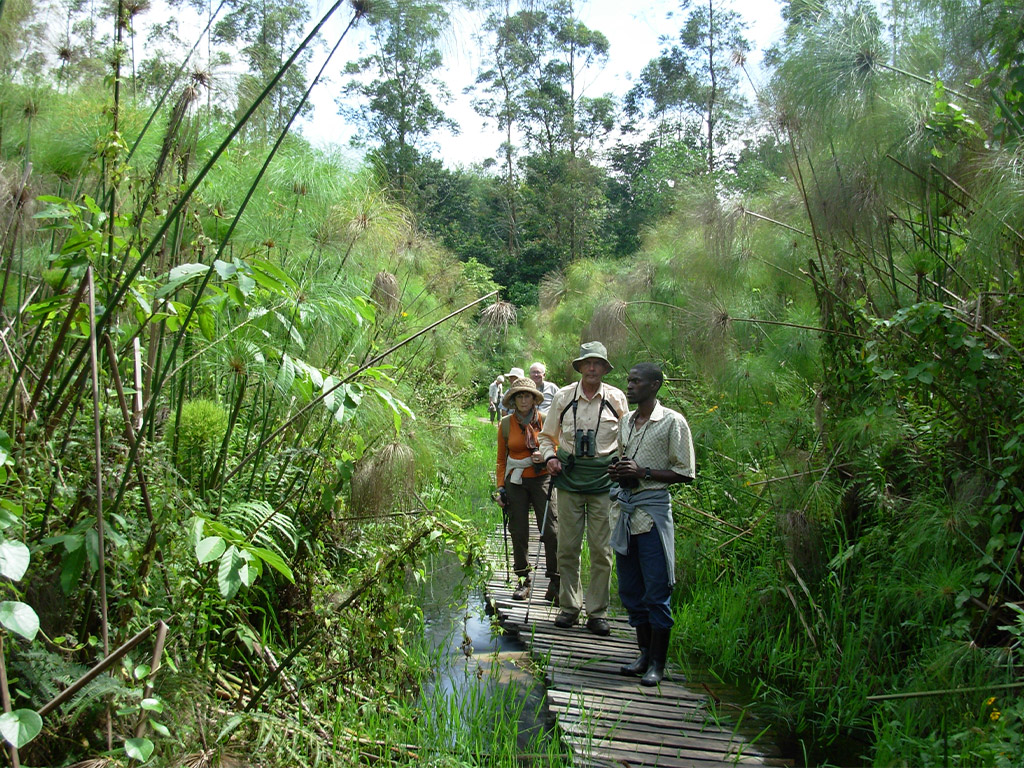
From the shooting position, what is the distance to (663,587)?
4332 millimetres

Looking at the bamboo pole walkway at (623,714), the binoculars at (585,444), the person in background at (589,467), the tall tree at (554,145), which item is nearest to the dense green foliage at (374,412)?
the bamboo pole walkway at (623,714)

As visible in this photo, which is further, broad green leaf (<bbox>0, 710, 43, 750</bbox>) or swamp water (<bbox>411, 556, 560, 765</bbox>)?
swamp water (<bbox>411, 556, 560, 765</bbox>)

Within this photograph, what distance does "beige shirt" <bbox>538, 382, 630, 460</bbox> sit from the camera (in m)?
5.20

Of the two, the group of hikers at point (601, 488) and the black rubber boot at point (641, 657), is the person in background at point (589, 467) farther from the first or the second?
the black rubber boot at point (641, 657)

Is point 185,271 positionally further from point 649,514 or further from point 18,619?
point 649,514

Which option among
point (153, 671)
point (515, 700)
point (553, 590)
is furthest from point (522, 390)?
point (153, 671)

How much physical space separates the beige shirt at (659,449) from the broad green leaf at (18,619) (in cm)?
320

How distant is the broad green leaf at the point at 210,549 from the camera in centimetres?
198

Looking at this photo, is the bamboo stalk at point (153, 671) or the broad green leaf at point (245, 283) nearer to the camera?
the bamboo stalk at point (153, 671)

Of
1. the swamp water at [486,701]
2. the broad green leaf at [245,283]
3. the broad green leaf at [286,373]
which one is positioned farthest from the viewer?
the swamp water at [486,701]

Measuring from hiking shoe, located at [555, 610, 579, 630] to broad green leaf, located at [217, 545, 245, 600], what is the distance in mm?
3579

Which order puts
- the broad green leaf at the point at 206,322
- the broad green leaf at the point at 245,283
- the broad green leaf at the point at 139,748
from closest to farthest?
1. the broad green leaf at the point at 139,748
2. the broad green leaf at the point at 245,283
3. the broad green leaf at the point at 206,322

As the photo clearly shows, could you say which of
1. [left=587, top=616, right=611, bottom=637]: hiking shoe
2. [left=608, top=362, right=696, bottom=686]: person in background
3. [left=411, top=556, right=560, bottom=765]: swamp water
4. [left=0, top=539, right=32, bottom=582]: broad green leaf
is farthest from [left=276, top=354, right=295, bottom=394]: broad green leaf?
[left=587, top=616, right=611, bottom=637]: hiking shoe

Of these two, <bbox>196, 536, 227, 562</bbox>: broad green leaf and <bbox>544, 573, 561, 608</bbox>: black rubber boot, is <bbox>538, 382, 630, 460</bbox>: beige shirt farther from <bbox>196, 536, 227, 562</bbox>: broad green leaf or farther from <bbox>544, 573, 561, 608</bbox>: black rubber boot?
<bbox>196, 536, 227, 562</bbox>: broad green leaf
